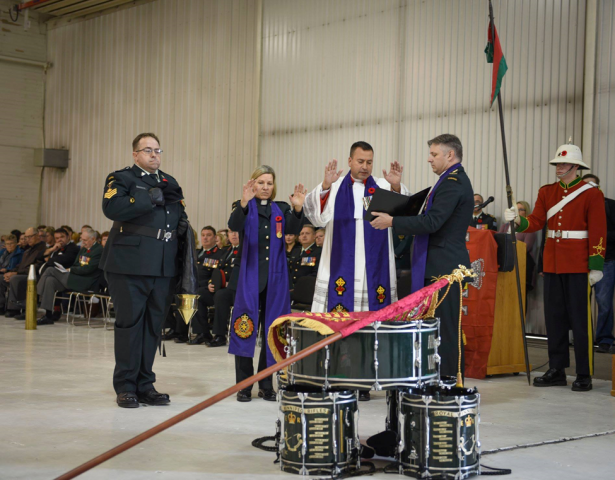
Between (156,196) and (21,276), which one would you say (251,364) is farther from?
(21,276)

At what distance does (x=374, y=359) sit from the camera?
137 inches

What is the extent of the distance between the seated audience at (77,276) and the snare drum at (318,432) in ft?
24.6

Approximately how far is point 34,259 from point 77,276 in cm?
173

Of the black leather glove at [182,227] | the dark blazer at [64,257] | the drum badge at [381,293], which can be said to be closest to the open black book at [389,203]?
the drum badge at [381,293]

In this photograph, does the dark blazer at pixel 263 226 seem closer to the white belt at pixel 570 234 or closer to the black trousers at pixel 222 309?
the white belt at pixel 570 234

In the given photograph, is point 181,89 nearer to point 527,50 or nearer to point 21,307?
point 21,307

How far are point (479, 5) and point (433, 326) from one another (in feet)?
23.3

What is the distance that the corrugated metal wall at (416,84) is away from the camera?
9.16 meters

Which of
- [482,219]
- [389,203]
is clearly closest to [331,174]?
[389,203]

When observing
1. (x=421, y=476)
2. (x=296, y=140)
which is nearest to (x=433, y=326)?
(x=421, y=476)

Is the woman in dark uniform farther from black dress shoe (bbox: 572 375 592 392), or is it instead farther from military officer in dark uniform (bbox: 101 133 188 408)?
black dress shoe (bbox: 572 375 592 392)

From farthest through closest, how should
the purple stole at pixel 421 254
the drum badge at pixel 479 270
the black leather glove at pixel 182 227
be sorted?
the drum badge at pixel 479 270, the black leather glove at pixel 182 227, the purple stole at pixel 421 254

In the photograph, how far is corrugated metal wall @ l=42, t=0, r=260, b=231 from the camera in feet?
42.9

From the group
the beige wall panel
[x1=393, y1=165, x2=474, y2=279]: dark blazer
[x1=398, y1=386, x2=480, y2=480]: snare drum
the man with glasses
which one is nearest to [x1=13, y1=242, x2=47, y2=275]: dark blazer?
the man with glasses
